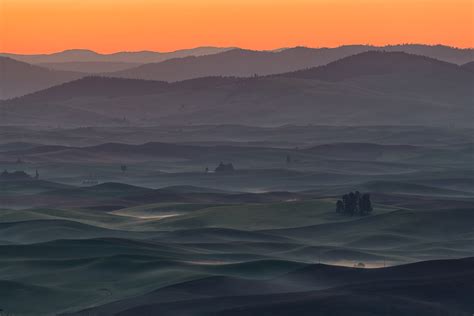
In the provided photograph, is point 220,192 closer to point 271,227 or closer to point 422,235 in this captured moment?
point 271,227

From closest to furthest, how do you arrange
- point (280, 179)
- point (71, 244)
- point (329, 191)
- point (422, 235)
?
1. point (71, 244)
2. point (422, 235)
3. point (329, 191)
4. point (280, 179)

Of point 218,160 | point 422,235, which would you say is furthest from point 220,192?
point 218,160

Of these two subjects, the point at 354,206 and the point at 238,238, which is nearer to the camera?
the point at 238,238

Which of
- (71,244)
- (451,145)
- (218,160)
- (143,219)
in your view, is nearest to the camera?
(71,244)

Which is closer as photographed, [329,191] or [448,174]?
[329,191]

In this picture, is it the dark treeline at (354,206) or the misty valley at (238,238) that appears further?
the dark treeline at (354,206)

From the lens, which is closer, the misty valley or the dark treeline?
the misty valley

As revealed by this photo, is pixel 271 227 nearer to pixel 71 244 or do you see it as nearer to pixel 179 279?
pixel 71 244
